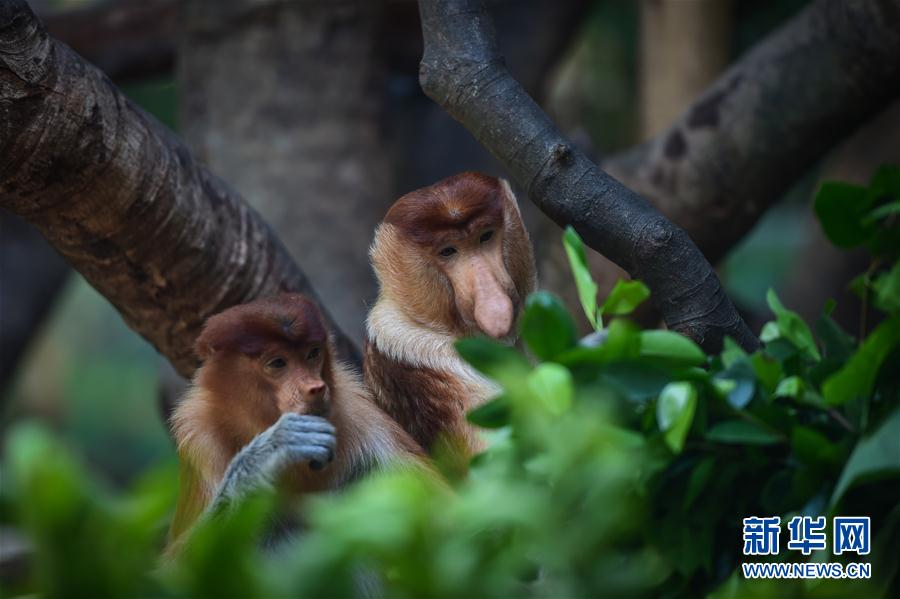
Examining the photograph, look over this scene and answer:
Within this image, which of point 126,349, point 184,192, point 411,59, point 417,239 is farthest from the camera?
point 126,349

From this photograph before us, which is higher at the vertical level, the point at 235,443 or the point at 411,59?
the point at 411,59

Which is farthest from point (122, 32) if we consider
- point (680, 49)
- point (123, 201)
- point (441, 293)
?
point (441, 293)

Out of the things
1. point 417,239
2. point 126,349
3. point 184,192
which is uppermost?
point 184,192

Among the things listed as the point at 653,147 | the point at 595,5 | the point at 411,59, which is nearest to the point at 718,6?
the point at 653,147

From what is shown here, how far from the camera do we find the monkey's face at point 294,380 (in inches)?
92.1

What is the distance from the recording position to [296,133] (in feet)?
17.2

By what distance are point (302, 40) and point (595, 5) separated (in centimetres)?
230

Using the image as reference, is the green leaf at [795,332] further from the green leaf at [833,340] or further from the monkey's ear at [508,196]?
the monkey's ear at [508,196]

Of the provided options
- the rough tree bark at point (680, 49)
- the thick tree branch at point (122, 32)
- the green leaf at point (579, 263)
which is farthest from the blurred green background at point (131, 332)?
the green leaf at point (579, 263)

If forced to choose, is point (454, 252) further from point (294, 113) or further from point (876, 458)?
point (294, 113)

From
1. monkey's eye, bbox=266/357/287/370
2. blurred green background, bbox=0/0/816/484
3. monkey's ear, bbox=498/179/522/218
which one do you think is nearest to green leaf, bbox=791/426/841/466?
monkey's eye, bbox=266/357/287/370

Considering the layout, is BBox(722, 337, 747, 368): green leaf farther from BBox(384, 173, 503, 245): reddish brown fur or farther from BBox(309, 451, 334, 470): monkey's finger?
BBox(384, 173, 503, 245): reddish brown fur

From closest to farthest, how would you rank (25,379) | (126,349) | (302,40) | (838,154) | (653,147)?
(653,147)
(302,40)
(838,154)
(25,379)
(126,349)

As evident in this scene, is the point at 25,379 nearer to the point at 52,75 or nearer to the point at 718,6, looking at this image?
the point at 718,6
